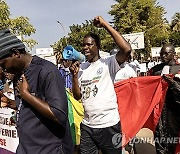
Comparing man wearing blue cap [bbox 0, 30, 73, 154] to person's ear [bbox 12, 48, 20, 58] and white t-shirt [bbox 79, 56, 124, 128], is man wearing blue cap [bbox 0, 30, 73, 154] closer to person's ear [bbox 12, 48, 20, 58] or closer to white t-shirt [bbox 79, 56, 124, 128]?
person's ear [bbox 12, 48, 20, 58]

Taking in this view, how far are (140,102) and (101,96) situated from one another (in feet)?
6.36

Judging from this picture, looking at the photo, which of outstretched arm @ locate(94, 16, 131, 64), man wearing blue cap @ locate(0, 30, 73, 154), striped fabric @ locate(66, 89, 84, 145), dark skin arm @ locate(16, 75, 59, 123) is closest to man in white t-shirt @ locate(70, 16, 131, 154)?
outstretched arm @ locate(94, 16, 131, 64)

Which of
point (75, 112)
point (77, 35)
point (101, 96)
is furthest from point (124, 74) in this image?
point (77, 35)

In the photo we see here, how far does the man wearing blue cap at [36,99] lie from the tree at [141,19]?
44466mm

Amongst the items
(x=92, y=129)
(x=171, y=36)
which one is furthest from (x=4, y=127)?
(x=171, y=36)

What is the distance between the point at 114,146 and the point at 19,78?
199cm

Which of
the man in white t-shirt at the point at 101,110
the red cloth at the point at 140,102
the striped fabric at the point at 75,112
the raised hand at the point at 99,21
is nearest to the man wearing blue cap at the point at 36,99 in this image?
the raised hand at the point at 99,21

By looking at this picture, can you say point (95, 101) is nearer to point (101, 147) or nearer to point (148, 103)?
point (101, 147)

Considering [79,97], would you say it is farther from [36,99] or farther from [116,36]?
[36,99]

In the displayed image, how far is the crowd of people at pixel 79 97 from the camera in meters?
2.25

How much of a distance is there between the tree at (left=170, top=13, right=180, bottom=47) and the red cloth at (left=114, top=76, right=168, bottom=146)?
48.4 metres

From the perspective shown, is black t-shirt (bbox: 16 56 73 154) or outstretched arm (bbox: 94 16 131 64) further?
outstretched arm (bbox: 94 16 131 64)

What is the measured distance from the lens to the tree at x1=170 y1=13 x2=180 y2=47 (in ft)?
177

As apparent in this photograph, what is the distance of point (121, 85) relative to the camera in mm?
6145
